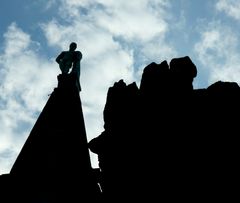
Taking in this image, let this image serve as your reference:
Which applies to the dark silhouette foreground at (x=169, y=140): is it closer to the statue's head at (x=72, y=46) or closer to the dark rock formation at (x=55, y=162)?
the dark rock formation at (x=55, y=162)

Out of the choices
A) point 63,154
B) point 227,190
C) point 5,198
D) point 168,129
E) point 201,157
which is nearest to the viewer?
point 227,190

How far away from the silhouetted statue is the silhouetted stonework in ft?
30.8

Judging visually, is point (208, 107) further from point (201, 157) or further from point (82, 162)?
point (82, 162)

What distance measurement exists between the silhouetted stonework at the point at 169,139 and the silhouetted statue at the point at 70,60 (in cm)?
940

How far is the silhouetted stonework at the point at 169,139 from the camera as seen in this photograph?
8562mm

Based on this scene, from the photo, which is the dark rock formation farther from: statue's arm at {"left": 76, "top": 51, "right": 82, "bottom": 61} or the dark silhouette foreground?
the dark silhouette foreground

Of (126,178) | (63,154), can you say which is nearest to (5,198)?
(63,154)

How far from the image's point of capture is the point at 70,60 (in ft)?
66.6

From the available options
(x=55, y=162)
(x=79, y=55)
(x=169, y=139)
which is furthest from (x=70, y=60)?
(x=169, y=139)

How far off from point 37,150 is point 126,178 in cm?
652

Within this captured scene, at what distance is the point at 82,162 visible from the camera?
1516cm

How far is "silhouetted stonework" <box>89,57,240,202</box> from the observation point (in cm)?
856

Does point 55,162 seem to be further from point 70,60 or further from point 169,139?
point 70,60

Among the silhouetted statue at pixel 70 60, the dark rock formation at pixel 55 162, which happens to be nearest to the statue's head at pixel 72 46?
the silhouetted statue at pixel 70 60
